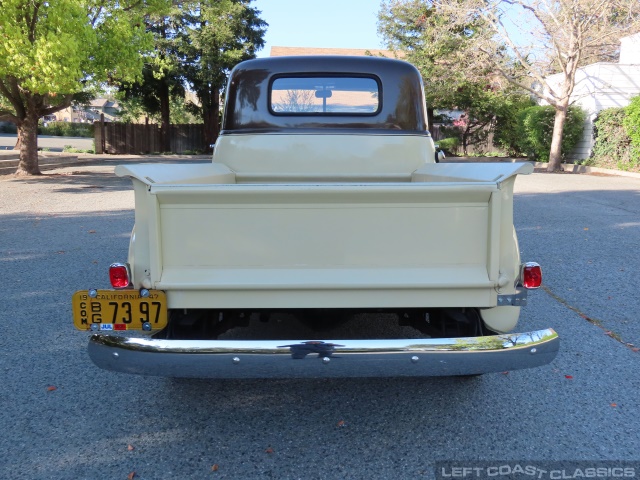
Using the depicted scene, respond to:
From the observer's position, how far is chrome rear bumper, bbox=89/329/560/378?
2592mm

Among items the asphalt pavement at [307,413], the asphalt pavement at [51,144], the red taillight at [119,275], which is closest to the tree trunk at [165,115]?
the asphalt pavement at [51,144]

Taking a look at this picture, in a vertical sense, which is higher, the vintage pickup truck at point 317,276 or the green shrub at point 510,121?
the green shrub at point 510,121

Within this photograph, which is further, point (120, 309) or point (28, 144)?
point (28, 144)

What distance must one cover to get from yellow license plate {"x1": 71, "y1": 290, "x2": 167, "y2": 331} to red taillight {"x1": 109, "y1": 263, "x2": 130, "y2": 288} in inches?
2.3

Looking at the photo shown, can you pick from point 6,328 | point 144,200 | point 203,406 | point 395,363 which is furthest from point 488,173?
point 6,328

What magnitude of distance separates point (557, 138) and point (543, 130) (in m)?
2.57

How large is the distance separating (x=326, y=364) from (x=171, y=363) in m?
0.71

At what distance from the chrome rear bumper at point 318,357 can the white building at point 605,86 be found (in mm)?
21146

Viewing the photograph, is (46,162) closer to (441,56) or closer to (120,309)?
(441,56)

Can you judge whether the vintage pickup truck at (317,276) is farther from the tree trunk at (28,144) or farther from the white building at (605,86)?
the white building at (605,86)

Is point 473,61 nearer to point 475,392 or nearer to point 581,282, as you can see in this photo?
point 581,282

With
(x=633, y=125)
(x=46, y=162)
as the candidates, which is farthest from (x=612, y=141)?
(x=46, y=162)

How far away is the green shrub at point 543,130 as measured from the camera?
72.0ft

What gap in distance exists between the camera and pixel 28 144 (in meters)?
15.8
